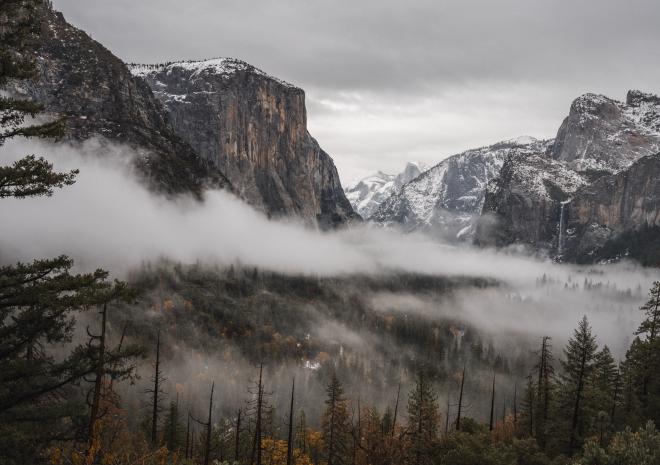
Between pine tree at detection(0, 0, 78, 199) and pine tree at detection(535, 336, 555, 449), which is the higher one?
pine tree at detection(0, 0, 78, 199)

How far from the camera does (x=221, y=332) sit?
7397 inches

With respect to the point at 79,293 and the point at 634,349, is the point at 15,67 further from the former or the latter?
the point at 634,349

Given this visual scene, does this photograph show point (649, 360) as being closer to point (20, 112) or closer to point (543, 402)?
point (543, 402)

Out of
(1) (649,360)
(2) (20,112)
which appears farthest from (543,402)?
(2) (20,112)

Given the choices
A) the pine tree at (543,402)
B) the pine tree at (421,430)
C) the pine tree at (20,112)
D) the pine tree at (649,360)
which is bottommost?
the pine tree at (421,430)

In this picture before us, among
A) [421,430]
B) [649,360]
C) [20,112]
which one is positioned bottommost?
[421,430]

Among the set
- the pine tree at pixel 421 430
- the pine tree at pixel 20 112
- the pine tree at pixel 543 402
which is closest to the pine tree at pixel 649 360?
the pine tree at pixel 543 402

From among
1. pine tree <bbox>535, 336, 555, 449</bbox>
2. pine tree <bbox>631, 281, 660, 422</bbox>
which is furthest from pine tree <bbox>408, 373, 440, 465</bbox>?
pine tree <bbox>631, 281, 660, 422</bbox>

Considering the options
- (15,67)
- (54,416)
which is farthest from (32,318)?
(15,67)

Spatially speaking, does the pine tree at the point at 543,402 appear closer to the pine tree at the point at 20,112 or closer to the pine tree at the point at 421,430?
the pine tree at the point at 421,430

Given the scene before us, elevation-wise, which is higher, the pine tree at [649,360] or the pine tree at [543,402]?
the pine tree at [649,360]

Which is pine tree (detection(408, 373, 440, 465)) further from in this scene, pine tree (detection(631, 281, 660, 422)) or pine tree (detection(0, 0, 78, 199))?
pine tree (detection(0, 0, 78, 199))

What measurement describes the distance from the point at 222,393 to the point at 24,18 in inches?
5504

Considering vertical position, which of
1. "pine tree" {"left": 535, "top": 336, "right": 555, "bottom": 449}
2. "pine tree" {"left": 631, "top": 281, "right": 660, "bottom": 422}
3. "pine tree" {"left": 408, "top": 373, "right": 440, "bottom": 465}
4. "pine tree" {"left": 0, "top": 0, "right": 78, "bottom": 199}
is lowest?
"pine tree" {"left": 408, "top": 373, "right": 440, "bottom": 465}
